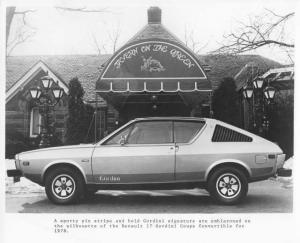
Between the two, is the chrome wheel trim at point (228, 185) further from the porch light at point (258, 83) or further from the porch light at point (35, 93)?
the porch light at point (35, 93)

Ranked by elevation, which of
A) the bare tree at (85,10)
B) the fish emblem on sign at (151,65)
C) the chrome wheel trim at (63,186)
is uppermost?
the bare tree at (85,10)

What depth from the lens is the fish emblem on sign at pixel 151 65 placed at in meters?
7.00

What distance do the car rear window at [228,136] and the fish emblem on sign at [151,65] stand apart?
5.62 ft

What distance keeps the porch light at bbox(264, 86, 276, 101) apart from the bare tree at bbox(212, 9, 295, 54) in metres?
0.85

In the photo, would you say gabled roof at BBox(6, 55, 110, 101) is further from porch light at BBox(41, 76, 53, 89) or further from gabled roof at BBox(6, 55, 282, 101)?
porch light at BBox(41, 76, 53, 89)

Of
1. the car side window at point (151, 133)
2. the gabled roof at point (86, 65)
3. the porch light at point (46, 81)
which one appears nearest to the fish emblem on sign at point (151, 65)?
the gabled roof at point (86, 65)

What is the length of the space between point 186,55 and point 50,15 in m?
2.56

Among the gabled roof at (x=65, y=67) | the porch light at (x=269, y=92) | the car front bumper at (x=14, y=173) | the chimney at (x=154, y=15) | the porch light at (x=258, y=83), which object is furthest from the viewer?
the porch light at (x=258, y=83)

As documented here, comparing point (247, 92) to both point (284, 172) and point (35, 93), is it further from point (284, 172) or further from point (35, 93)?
point (35, 93)

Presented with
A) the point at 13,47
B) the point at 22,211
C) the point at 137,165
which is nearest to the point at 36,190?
the point at 22,211

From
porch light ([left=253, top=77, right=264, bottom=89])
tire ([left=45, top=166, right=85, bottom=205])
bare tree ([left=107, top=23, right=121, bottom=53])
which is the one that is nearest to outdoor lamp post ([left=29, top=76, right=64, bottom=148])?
bare tree ([left=107, top=23, right=121, bottom=53])

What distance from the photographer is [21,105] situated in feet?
26.2
